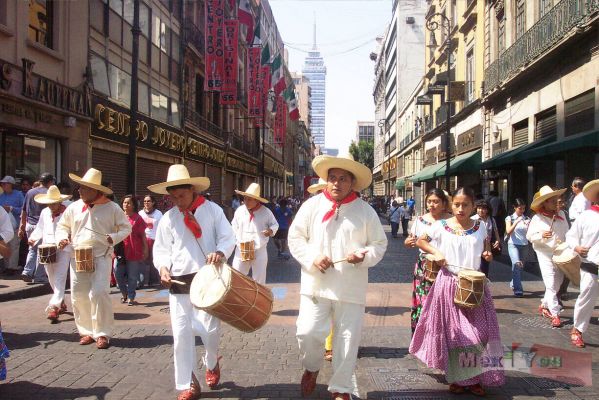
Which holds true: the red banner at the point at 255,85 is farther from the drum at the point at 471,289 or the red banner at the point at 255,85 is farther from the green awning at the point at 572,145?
the drum at the point at 471,289

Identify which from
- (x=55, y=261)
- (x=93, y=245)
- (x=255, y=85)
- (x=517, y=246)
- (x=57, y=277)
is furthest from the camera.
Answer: (x=255, y=85)

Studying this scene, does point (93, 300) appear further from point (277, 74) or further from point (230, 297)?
point (277, 74)

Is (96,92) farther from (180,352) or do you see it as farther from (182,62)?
(180,352)

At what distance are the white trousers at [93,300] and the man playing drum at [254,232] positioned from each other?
87.7 inches

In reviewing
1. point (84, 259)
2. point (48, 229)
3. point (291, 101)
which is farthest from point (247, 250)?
point (291, 101)

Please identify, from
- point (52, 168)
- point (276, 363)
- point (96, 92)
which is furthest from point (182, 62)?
point (276, 363)

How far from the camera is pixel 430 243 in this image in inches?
194

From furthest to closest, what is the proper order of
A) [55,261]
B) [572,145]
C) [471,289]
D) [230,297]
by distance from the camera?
[572,145]
[55,261]
[471,289]
[230,297]

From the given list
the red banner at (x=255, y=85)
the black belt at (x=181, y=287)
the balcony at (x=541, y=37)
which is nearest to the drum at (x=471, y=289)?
the black belt at (x=181, y=287)

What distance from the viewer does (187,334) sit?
4391mm

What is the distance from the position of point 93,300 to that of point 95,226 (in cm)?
85

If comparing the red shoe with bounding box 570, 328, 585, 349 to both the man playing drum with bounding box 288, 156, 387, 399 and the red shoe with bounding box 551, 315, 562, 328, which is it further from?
the man playing drum with bounding box 288, 156, 387, 399

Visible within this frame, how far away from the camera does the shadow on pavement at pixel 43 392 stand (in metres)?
4.42

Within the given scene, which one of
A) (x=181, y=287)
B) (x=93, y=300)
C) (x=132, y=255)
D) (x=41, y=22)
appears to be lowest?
(x=93, y=300)
